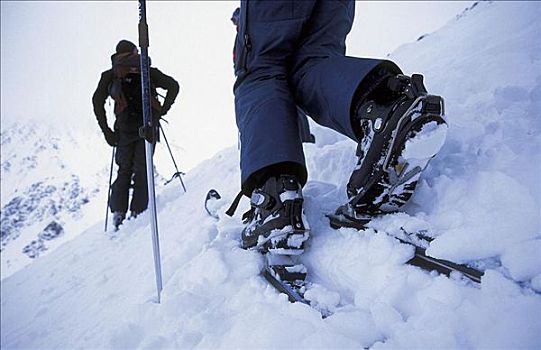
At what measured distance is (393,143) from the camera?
936 millimetres

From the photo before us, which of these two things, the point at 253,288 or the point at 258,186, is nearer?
the point at 253,288

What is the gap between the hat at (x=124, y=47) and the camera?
11.8ft

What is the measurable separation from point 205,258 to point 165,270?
0.38m

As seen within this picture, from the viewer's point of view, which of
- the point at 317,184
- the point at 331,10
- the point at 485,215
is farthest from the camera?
the point at 317,184

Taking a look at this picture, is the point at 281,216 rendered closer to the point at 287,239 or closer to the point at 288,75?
the point at 287,239

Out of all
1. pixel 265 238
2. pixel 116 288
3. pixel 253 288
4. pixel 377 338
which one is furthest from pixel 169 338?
pixel 116 288

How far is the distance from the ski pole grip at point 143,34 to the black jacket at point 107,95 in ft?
7.29

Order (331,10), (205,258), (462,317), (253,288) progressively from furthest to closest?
(331,10) < (205,258) < (253,288) < (462,317)

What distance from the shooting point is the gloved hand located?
357 centimetres

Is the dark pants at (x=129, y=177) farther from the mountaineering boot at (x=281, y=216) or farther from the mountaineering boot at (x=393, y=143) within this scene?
the mountaineering boot at (x=393, y=143)

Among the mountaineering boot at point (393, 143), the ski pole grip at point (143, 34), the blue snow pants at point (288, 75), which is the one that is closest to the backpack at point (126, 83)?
the ski pole grip at point (143, 34)

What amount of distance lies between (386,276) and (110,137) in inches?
138

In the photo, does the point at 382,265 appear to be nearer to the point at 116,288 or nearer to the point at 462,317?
the point at 462,317

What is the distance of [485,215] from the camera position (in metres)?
0.87
